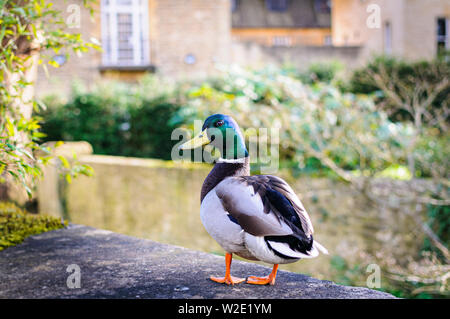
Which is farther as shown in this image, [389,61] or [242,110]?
[389,61]

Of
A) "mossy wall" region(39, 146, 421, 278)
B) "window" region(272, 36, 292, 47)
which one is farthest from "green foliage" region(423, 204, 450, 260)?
"window" region(272, 36, 292, 47)

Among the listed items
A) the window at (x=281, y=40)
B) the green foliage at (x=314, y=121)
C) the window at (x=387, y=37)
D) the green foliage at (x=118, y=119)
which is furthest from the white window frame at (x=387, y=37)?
the window at (x=281, y=40)

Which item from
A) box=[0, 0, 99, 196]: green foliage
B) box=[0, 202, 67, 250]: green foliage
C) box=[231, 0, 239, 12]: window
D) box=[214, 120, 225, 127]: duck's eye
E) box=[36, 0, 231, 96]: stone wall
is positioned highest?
box=[231, 0, 239, 12]: window

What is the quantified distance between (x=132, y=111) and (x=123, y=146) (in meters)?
0.71

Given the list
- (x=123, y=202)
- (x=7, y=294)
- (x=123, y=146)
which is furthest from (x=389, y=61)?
(x=7, y=294)

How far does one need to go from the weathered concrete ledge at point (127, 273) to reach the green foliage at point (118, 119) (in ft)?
17.1

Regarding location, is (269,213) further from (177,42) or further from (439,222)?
(177,42)

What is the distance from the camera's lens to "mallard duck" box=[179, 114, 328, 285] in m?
2.12

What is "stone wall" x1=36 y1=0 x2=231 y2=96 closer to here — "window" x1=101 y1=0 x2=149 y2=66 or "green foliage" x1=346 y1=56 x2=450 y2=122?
"window" x1=101 y1=0 x2=149 y2=66

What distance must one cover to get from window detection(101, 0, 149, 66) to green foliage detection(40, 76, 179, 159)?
203 inches

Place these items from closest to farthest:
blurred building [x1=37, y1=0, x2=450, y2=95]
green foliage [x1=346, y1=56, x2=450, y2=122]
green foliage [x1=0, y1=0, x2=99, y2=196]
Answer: green foliage [x1=0, y1=0, x2=99, y2=196] → green foliage [x1=346, y1=56, x2=450, y2=122] → blurred building [x1=37, y1=0, x2=450, y2=95]

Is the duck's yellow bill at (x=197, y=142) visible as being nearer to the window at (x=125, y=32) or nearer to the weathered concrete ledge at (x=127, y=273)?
the weathered concrete ledge at (x=127, y=273)
